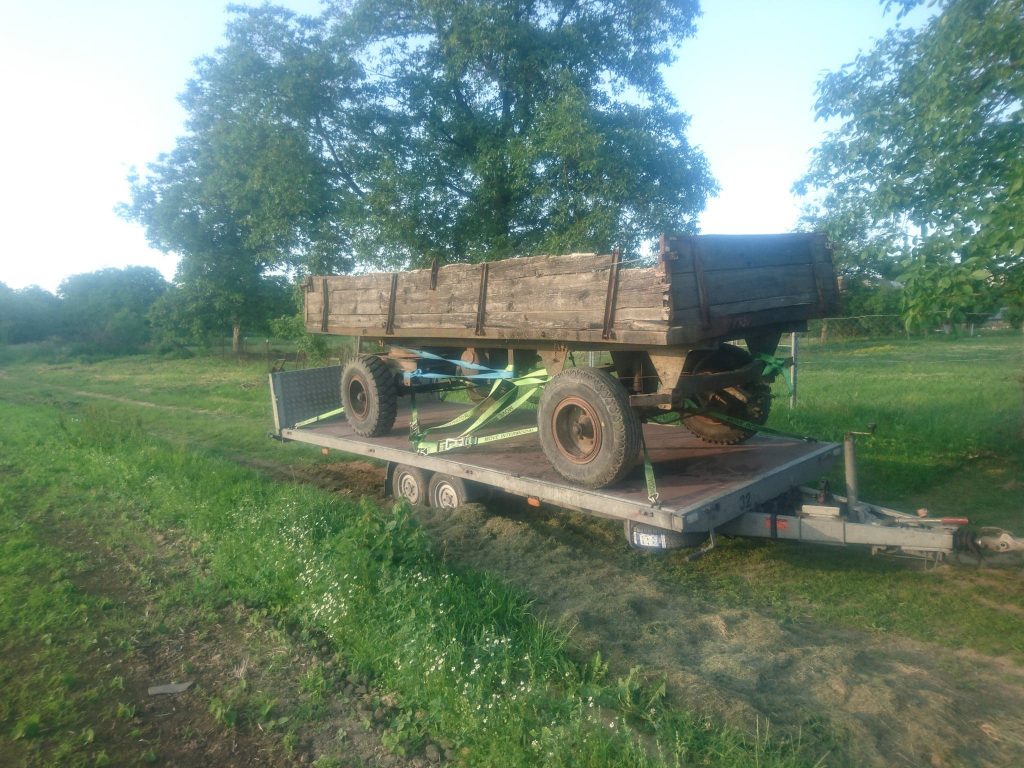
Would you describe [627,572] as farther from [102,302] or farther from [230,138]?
[102,302]

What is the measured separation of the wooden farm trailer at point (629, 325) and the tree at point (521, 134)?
5.41 m

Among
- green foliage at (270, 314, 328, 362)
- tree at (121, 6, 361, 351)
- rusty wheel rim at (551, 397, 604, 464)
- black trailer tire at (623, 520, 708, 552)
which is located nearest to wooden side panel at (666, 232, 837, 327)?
rusty wheel rim at (551, 397, 604, 464)

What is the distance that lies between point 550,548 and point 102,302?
5051 centimetres

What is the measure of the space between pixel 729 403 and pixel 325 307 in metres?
4.83

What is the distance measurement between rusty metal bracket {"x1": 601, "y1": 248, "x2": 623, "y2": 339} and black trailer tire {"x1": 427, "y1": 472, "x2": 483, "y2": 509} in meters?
2.40

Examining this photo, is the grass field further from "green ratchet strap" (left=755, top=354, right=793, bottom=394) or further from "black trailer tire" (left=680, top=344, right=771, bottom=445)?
"green ratchet strap" (left=755, top=354, right=793, bottom=394)

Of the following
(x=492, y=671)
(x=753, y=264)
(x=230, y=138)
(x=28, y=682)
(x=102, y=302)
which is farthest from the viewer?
(x=102, y=302)

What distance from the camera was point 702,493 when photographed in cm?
509

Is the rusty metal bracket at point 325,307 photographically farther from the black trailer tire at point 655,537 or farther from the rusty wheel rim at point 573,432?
the black trailer tire at point 655,537

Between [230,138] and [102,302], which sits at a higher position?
[230,138]

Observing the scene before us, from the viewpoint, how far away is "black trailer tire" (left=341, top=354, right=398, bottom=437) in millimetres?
7867

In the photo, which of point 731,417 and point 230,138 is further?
point 230,138

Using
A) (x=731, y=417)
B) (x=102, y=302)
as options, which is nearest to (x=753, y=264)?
(x=731, y=417)

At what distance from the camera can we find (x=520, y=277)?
5.96 metres
